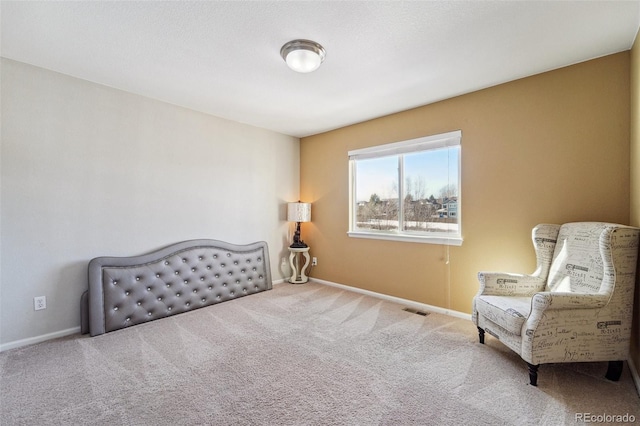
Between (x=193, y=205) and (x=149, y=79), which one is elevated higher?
(x=149, y=79)

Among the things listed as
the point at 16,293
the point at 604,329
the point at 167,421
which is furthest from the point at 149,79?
the point at 604,329

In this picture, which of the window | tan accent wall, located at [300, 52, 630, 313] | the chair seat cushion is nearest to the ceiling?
tan accent wall, located at [300, 52, 630, 313]

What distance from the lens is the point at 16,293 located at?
2.35 m

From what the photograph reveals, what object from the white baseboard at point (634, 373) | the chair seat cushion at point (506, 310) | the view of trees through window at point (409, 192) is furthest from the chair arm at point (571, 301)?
the view of trees through window at point (409, 192)

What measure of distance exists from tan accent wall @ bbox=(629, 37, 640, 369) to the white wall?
400 centimetres

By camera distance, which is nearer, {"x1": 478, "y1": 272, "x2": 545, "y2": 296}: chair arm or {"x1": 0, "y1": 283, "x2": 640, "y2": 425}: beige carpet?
{"x1": 0, "y1": 283, "x2": 640, "y2": 425}: beige carpet

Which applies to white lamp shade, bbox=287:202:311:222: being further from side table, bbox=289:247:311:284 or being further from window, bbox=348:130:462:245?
window, bbox=348:130:462:245

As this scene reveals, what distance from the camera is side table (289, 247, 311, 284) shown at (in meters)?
4.42

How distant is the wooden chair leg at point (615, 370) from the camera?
6.06 ft

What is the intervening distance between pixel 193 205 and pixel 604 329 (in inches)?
157

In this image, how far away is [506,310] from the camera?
80.4 inches

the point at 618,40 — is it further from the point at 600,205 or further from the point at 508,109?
the point at 600,205

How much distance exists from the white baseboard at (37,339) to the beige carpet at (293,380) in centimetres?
9

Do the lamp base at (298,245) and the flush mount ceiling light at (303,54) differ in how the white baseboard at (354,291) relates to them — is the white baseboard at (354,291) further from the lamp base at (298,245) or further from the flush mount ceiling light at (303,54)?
the flush mount ceiling light at (303,54)
